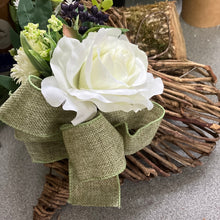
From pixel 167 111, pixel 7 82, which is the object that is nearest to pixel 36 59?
pixel 7 82

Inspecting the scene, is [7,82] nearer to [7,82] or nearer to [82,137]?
[7,82]

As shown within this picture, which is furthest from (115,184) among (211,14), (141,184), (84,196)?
(211,14)

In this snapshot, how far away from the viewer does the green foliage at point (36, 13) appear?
49 centimetres

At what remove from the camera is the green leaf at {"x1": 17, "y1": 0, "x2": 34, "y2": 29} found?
482mm

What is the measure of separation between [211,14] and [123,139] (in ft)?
2.00

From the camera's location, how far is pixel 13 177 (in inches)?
26.4

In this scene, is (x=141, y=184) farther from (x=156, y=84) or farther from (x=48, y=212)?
(x=156, y=84)

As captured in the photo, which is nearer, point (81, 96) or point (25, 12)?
point (81, 96)

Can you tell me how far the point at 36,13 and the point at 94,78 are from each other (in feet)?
0.68

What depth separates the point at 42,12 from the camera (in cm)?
49

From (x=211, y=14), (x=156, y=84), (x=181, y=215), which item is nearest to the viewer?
(x=156, y=84)

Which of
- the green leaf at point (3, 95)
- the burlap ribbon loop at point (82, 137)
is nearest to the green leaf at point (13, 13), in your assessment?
the green leaf at point (3, 95)

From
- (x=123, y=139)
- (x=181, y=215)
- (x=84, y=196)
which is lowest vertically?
(x=181, y=215)

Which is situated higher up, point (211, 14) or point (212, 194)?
point (211, 14)
